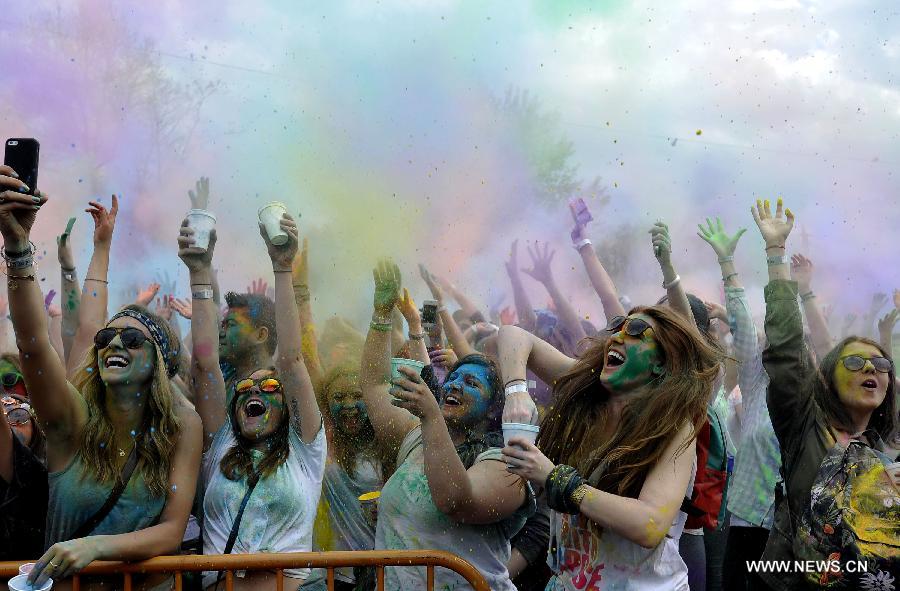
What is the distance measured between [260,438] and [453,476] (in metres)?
0.83

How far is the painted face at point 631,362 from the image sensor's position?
280 centimetres


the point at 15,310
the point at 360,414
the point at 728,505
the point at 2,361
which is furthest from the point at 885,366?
the point at 2,361

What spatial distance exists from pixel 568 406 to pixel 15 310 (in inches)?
63.4

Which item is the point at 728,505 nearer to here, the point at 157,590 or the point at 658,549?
the point at 658,549

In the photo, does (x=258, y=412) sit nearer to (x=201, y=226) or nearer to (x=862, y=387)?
(x=201, y=226)

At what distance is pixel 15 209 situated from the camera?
2699 millimetres

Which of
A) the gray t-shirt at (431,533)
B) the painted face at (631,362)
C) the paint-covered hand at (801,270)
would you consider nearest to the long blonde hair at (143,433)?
the gray t-shirt at (431,533)

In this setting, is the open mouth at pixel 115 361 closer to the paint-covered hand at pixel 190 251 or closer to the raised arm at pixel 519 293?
the paint-covered hand at pixel 190 251

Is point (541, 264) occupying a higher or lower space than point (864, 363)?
higher

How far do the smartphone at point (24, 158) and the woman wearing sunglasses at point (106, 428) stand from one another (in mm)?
52

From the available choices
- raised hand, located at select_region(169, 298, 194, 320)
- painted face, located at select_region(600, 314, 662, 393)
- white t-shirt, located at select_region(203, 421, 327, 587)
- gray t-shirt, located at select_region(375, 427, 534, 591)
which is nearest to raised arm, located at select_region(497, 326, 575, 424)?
gray t-shirt, located at select_region(375, 427, 534, 591)

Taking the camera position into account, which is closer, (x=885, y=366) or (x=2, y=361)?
(x=885, y=366)

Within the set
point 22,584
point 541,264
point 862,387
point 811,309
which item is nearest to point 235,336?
point 22,584

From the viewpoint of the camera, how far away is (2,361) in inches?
150
